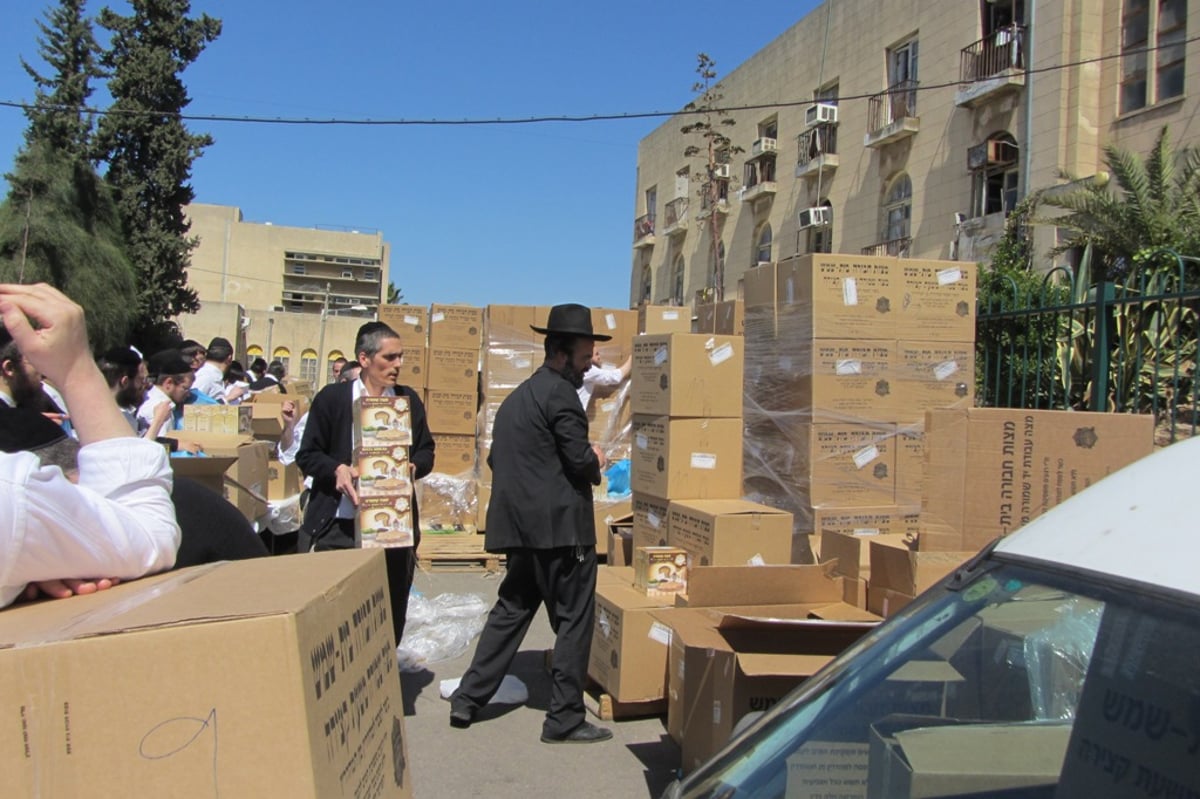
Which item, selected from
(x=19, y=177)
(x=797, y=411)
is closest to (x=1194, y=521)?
(x=797, y=411)

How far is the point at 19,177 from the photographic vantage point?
21688mm

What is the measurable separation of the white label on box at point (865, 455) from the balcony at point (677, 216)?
84.4 ft

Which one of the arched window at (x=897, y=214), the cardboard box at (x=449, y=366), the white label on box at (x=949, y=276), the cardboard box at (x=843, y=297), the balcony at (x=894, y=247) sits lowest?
the cardboard box at (x=449, y=366)

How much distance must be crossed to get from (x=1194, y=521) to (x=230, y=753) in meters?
1.39

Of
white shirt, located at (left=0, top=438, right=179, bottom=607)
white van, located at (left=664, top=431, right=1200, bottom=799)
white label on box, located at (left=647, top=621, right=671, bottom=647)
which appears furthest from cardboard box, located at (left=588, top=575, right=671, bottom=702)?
white shirt, located at (left=0, top=438, right=179, bottom=607)

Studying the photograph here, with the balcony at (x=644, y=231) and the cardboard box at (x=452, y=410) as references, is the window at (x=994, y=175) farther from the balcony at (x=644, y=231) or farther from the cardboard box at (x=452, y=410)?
the balcony at (x=644, y=231)

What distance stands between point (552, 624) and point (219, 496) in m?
2.34

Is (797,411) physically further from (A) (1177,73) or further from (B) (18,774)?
(A) (1177,73)

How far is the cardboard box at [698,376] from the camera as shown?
5426mm

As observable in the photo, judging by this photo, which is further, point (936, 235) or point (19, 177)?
point (19, 177)

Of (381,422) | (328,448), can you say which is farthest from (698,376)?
(328,448)

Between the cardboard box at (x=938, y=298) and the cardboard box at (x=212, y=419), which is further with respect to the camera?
the cardboard box at (x=212, y=419)

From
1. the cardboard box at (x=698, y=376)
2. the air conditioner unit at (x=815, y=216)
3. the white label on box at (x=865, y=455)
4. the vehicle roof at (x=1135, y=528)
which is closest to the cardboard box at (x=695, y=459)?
the cardboard box at (x=698, y=376)

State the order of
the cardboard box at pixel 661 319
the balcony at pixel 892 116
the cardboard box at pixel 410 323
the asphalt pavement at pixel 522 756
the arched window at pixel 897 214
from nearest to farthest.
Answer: the asphalt pavement at pixel 522 756 < the cardboard box at pixel 661 319 < the cardboard box at pixel 410 323 < the balcony at pixel 892 116 < the arched window at pixel 897 214
